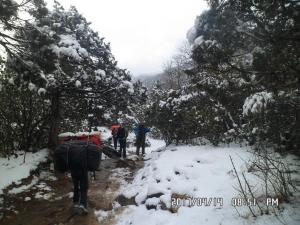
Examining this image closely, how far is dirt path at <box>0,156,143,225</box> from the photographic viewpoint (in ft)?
21.8

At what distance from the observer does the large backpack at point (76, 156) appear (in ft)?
22.4

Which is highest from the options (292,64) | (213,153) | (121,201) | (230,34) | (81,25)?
(81,25)

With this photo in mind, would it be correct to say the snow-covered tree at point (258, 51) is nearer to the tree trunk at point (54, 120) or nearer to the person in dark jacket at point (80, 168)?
the person in dark jacket at point (80, 168)

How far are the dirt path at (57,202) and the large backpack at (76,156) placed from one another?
1046mm

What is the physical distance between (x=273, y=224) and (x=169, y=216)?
1.97 meters

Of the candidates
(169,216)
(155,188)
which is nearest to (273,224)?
(169,216)

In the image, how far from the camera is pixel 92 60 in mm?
12961

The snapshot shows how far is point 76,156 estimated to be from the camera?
6801 millimetres

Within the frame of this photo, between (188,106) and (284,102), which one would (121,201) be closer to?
(284,102)

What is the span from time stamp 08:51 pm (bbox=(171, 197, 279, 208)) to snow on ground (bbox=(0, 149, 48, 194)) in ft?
15.0

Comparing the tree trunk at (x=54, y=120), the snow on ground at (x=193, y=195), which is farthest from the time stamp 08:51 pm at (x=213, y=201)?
the tree trunk at (x=54, y=120)
